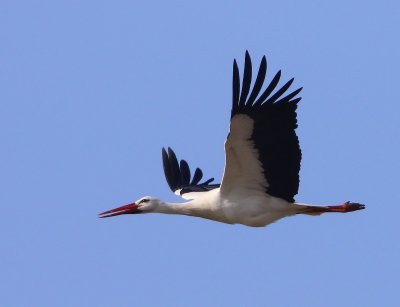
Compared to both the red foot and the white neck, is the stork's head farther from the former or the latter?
the red foot

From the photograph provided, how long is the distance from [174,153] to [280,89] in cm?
403

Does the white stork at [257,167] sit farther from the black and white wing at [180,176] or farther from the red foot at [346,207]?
the black and white wing at [180,176]

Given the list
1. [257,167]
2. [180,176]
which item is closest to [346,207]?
[257,167]

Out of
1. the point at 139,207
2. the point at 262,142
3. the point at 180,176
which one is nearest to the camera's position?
the point at 262,142

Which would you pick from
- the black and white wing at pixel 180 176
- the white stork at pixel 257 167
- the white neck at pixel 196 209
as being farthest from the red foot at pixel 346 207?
the black and white wing at pixel 180 176

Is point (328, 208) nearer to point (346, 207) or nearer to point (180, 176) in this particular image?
point (346, 207)

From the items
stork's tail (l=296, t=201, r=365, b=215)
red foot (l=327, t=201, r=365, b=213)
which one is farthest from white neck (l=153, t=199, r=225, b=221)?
red foot (l=327, t=201, r=365, b=213)

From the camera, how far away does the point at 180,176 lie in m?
17.7

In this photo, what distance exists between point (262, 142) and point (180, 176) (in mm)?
3523

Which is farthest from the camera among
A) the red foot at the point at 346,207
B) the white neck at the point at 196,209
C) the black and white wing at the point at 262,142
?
the red foot at the point at 346,207

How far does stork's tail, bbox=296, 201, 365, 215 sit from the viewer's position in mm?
15047

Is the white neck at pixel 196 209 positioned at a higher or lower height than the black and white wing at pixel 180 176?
lower

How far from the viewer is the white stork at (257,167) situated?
1412cm

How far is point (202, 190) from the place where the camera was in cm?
1725
